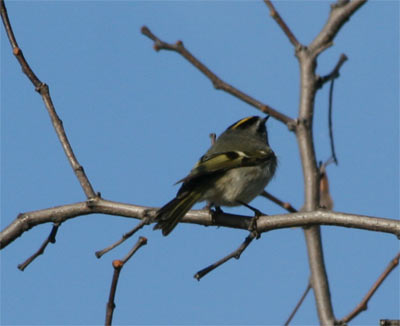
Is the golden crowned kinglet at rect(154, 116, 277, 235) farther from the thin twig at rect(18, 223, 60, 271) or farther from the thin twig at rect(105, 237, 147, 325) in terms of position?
the thin twig at rect(105, 237, 147, 325)

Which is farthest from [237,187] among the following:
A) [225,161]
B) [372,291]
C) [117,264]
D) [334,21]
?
[117,264]

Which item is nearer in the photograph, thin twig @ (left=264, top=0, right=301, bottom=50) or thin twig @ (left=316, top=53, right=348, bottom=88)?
thin twig @ (left=316, top=53, right=348, bottom=88)

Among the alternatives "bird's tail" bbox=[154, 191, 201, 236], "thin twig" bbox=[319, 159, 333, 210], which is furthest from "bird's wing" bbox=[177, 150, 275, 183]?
"thin twig" bbox=[319, 159, 333, 210]

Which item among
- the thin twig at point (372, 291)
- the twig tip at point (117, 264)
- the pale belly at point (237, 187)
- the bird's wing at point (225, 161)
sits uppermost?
the bird's wing at point (225, 161)

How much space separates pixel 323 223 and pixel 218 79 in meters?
0.96

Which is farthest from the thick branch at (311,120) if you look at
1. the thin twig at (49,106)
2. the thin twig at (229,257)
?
the thin twig at (49,106)

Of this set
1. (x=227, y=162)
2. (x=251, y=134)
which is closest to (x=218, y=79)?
(x=227, y=162)

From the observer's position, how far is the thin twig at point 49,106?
135 inches

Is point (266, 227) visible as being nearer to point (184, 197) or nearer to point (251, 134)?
point (184, 197)

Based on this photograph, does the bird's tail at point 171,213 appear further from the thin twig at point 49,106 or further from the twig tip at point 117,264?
the twig tip at point 117,264

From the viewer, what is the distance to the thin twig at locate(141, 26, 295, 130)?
10.9 ft

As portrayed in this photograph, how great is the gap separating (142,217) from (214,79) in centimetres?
86

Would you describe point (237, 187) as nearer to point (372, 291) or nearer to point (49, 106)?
point (49, 106)

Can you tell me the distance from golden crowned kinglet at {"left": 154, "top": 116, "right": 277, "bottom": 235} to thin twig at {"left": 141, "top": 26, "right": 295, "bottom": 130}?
2.94ft
